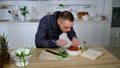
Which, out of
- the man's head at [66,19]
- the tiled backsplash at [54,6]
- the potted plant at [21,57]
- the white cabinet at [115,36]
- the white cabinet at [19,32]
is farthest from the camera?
the white cabinet at [115,36]

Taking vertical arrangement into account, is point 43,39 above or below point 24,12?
below

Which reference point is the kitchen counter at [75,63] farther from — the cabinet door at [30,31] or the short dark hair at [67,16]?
the cabinet door at [30,31]

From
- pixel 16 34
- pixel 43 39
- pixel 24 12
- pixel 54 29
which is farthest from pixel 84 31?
pixel 43 39

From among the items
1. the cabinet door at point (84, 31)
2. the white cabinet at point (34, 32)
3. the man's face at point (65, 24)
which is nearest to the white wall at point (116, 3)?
the white cabinet at point (34, 32)

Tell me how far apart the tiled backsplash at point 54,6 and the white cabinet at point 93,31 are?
1.28 ft

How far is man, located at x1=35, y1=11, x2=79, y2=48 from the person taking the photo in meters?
2.13

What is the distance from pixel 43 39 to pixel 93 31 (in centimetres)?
217

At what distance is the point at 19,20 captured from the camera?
13.5 feet

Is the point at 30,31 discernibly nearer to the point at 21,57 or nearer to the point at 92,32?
the point at 92,32

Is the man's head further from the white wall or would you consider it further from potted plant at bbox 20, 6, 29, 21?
the white wall

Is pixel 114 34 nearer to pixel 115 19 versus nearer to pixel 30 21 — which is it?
pixel 115 19

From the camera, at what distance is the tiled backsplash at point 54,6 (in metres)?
4.26

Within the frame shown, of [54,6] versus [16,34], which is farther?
[54,6]

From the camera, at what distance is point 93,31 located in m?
4.23
